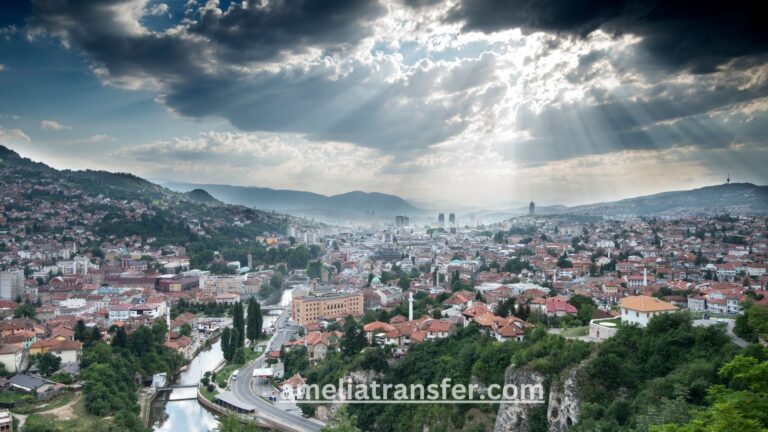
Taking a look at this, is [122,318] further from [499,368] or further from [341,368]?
[499,368]

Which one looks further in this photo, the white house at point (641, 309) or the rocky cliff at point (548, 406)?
the white house at point (641, 309)

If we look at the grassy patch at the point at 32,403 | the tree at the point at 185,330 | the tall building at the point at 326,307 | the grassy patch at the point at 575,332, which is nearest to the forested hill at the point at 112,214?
the tree at the point at 185,330

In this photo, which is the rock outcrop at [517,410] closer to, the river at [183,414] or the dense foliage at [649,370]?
the dense foliage at [649,370]

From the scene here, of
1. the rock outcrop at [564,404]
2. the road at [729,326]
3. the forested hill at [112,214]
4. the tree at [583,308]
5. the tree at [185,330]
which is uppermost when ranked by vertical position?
the forested hill at [112,214]

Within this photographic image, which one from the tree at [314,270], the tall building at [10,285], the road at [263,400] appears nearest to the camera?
the road at [263,400]

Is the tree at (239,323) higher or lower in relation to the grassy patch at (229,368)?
higher

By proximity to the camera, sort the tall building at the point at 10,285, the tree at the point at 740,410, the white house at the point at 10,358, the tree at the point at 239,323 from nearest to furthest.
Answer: the tree at the point at 740,410
the white house at the point at 10,358
the tree at the point at 239,323
the tall building at the point at 10,285

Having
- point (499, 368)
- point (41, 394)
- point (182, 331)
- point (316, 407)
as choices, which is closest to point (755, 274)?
point (499, 368)

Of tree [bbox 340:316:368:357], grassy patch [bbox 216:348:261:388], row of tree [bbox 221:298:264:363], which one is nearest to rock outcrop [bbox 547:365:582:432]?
tree [bbox 340:316:368:357]
